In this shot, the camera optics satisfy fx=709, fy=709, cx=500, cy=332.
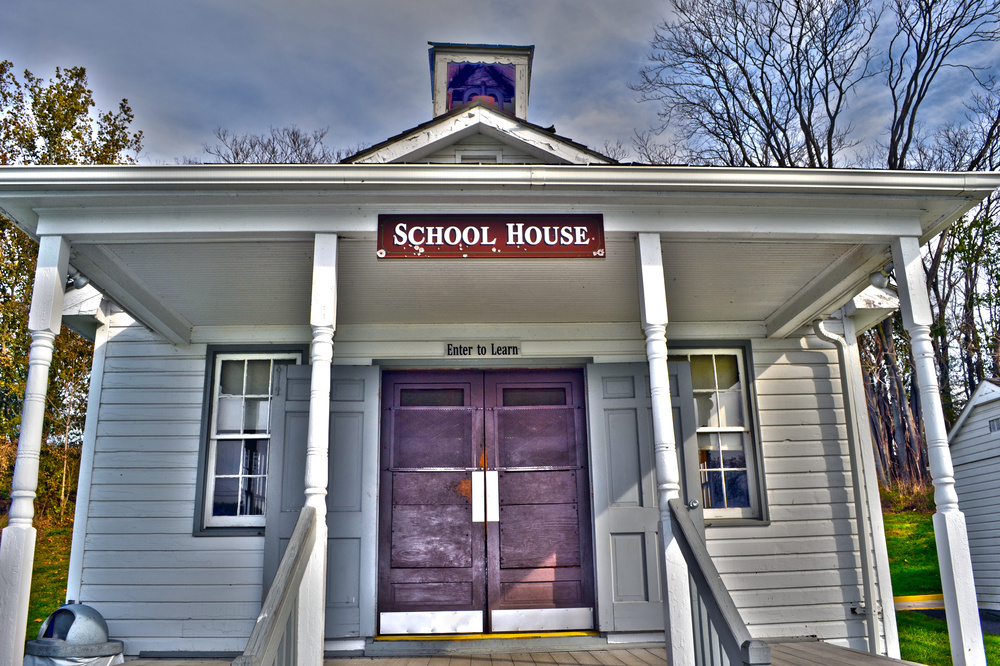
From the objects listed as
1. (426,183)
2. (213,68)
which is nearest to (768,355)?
(426,183)

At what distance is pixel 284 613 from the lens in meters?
3.20

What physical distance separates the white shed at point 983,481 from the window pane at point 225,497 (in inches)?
429

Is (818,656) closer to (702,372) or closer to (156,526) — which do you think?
(702,372)

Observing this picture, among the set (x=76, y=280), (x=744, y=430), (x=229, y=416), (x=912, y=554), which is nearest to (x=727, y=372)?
(x=744, y=430)

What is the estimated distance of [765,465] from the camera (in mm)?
6016

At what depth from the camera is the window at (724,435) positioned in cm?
608

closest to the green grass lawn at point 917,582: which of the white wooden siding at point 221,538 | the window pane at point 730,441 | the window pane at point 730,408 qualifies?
the white wooden siding at point 221,538

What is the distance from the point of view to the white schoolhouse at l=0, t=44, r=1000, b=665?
4.21 metres

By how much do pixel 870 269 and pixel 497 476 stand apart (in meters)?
3.19

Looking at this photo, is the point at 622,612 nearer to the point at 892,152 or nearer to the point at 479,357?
the point at 479,357

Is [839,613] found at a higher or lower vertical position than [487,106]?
lower

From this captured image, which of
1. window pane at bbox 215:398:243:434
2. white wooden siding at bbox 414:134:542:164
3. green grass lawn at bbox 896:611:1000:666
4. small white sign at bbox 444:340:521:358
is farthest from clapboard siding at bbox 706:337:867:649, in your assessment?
window pane at bbox 215:398:243:434

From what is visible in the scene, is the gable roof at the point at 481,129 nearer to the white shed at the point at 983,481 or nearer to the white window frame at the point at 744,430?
the white window frame at the point at 744,430

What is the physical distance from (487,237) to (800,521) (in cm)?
376
